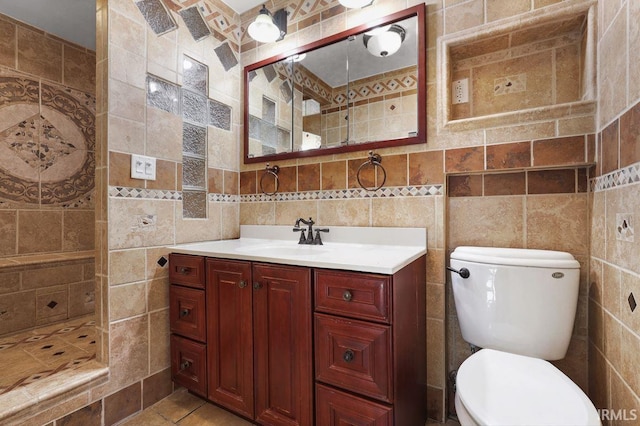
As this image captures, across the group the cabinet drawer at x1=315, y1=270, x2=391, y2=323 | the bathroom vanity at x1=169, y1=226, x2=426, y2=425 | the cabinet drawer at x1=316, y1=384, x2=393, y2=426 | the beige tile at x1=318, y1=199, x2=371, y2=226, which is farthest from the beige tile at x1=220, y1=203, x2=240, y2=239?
the cabinet drawer at x1=316, y1=384, x2=393, y2=426

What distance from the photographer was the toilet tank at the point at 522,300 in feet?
3.69

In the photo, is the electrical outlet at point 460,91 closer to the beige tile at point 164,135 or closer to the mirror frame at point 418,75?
the mirror frame at point 418,75

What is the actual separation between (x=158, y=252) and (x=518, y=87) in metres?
2.02

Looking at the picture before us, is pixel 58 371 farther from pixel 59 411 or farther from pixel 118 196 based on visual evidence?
pixel 118 196

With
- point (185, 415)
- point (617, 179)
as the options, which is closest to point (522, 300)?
point (617, 179)

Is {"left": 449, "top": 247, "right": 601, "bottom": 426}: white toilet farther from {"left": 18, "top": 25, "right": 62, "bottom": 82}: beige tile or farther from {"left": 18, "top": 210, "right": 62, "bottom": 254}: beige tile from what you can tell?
{"left": 18, "top": 25, "right": 62, "bottom": 82}: beige tile

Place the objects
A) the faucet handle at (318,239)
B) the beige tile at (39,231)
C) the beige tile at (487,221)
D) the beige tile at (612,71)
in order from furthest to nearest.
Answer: the beige tile at (39,231) → the faucet handle at (318,239) → the beige tile at (487,221) → the beige tile at (612,71)

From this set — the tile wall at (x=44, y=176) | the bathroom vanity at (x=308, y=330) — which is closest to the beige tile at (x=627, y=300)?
the bathroom vanity at (x=308, y=330)

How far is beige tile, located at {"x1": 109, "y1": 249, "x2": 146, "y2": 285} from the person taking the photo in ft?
4.66

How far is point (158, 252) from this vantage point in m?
1.61

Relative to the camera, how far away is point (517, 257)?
1.21 m

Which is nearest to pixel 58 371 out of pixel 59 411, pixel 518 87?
pixel 59 411

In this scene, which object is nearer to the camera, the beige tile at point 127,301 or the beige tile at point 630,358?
the beige tile at point 630,358

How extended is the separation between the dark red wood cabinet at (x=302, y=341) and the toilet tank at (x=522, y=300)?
0.24m
